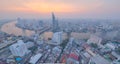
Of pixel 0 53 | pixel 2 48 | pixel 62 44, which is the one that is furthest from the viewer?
pixel 62 44

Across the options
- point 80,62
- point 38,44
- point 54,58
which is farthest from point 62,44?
point 80,62


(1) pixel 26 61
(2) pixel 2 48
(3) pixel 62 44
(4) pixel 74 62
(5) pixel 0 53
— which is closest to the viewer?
(4) pixel 74 62

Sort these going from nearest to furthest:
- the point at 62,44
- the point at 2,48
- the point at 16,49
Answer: the point at 16,49 < the point at 2,48 < the point at 62,44

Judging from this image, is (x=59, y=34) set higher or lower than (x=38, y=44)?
A: higher

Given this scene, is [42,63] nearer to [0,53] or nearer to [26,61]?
[26,61]

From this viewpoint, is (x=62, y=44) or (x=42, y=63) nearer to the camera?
(x=42, y=63)

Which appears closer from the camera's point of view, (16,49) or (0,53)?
(16,49)

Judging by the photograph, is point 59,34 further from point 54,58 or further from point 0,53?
point 0,53

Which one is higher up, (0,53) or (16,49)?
(16,49)

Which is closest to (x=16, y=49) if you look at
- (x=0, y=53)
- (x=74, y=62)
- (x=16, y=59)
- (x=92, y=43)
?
(x=16, y=59)
